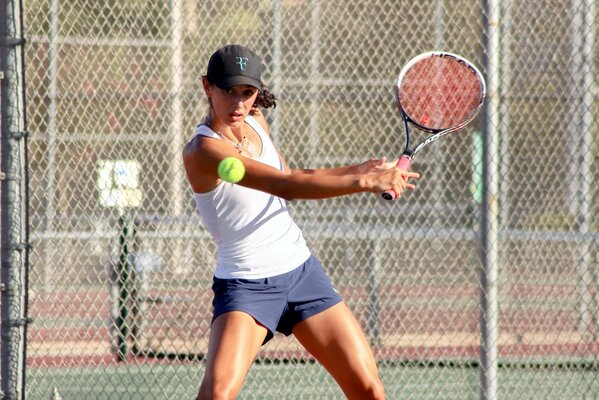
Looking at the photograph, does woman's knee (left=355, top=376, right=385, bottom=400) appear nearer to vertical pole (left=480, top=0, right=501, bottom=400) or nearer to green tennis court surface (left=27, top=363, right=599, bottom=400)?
vertical pole (left=480, top=0, right=501, bottom=400)

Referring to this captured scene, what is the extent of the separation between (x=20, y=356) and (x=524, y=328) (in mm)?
4131

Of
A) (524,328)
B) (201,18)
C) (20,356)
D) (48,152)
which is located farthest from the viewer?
(524,328)

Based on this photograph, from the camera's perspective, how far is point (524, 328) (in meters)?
7.68

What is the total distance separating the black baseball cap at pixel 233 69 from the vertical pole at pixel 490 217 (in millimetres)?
2024

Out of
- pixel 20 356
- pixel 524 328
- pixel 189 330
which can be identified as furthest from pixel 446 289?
pixel 20 356

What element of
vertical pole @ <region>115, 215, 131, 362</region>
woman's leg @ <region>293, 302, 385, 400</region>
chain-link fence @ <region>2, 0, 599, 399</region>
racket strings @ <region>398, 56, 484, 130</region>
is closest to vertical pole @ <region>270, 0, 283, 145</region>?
chain-link fence @ <region>2, 0, 599, 399</region>

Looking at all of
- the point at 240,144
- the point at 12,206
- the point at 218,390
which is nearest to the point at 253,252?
the point at 240,144

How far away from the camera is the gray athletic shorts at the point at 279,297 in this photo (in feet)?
12.5

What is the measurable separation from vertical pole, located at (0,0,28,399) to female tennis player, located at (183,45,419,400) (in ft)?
4.20

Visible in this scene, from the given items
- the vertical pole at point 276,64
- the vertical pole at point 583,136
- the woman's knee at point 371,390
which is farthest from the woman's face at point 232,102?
the vertical pole at point 583,136

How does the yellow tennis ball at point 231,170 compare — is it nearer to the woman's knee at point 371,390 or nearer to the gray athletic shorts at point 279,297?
the gray athletic shorts at point 279,297

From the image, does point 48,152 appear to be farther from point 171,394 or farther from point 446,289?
point 446,289

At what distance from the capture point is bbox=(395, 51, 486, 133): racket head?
437cm

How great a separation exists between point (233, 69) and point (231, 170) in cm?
40
